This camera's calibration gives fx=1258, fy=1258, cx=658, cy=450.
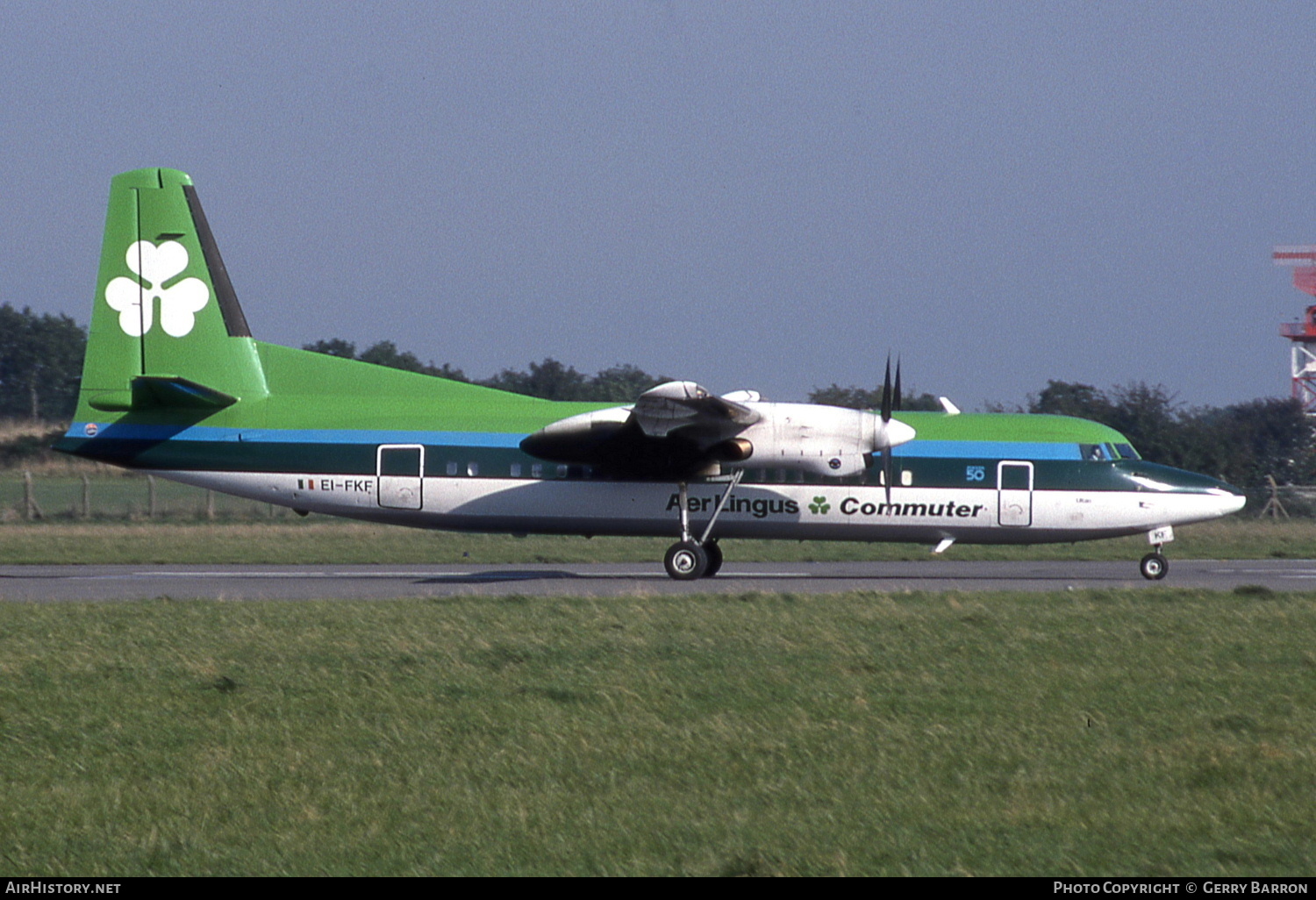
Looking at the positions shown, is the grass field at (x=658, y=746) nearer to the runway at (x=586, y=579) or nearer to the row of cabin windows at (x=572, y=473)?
the runway at (x=586, y=579)

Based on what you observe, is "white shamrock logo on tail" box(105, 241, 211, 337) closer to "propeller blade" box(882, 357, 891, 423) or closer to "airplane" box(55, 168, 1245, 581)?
"airplane" box(55, 168, 1245, 581)

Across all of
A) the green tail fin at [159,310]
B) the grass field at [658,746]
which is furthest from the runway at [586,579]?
the grass field at [658,746]

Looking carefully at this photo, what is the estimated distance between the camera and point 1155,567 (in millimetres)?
21469

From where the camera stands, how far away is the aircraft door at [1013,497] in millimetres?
21078

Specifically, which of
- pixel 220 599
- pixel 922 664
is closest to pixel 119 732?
pixel 922 664

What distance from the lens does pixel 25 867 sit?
6137 mm

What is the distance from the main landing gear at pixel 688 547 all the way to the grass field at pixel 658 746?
235 inches

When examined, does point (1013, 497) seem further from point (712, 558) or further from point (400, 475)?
point (400, 475)

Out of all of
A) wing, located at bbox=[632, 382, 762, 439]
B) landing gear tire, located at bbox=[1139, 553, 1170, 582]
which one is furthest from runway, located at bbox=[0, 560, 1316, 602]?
wing, located at bbox=[632, 382, 762, 439]

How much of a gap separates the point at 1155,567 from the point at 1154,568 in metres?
0.02

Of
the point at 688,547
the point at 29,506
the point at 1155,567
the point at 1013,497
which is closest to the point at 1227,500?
the point at 1155,567

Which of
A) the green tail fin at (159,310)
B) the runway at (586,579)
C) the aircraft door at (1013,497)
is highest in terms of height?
the green tail fin at (159,310)

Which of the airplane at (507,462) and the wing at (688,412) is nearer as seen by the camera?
the wing at (688,412)

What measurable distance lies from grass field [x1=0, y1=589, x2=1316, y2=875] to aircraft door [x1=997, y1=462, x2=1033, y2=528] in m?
6.27
